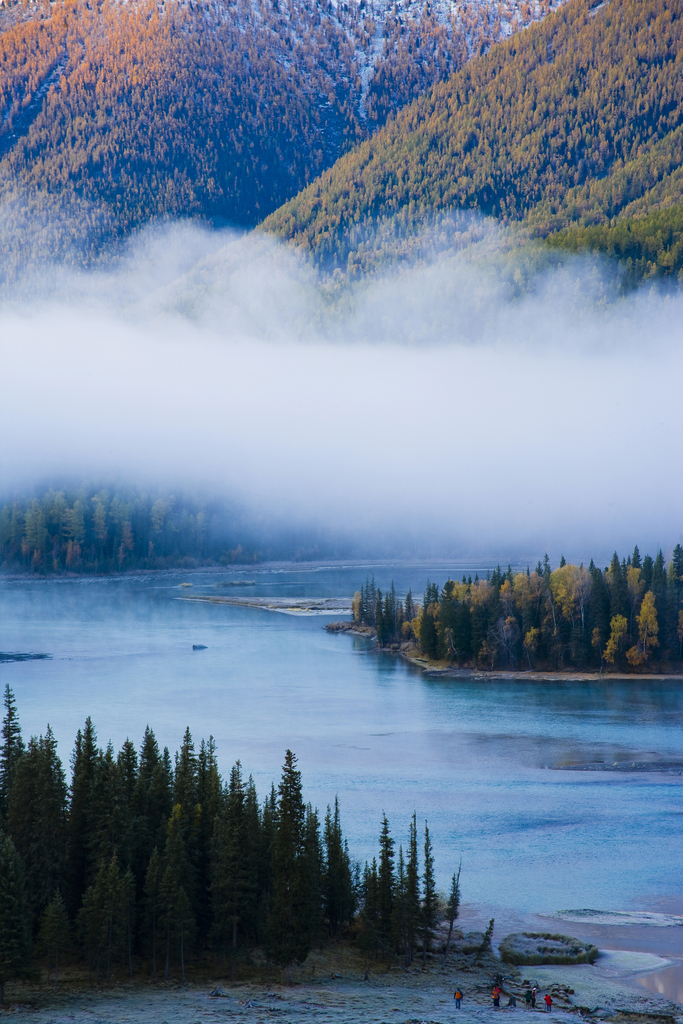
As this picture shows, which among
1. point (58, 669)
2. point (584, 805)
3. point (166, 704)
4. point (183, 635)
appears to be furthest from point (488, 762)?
point (183, 635)

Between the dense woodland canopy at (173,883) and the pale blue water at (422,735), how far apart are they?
799 cm

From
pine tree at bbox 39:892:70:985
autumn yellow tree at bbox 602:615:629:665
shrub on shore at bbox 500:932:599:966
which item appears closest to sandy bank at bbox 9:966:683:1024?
shrub on shore at bbox 500:932:599:966

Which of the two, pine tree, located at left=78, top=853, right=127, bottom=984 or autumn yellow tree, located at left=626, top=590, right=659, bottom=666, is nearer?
pine tree, located at left=78, top=853, right=127, bottom=984

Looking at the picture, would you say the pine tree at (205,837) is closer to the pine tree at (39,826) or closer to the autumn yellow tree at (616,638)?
the pine tree at (39,826)

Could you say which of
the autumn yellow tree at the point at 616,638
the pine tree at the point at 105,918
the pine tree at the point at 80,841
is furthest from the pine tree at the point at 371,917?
the autumn yellow tree at the point at 616,638

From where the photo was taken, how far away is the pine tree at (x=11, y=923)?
33.8 m

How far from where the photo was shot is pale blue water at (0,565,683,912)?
5062 centimetres

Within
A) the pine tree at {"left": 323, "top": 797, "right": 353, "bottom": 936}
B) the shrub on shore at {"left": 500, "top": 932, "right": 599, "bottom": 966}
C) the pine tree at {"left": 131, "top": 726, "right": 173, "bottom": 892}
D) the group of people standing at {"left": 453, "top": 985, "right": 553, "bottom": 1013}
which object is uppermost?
the pine tree at {"left": 131, "top": 726, "right": 173, "bottom": 892}

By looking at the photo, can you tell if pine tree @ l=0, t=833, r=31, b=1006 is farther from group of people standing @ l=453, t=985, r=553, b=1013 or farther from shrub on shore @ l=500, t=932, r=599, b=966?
shrub on shore @ l=500, t=932, r=599, b=966

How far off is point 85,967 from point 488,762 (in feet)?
134

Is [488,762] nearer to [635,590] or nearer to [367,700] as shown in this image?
[367,700]

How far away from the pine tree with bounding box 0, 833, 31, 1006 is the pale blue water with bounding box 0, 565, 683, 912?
21.0 metres

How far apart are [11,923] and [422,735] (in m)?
50.1

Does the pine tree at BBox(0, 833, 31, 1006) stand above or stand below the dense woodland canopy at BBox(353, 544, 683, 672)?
below
